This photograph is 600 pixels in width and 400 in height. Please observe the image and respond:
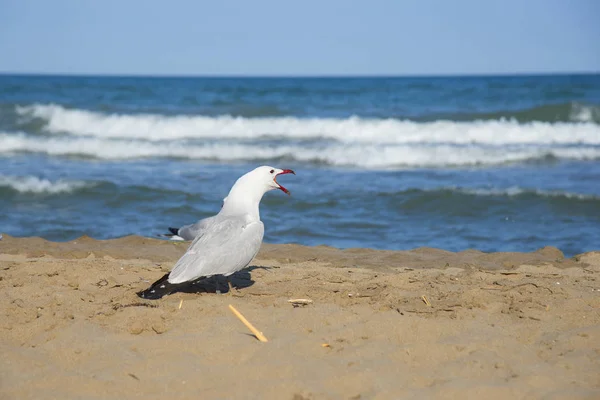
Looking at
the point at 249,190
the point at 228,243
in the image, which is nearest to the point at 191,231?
the point at 249,190

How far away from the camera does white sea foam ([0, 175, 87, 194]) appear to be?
1059 cm

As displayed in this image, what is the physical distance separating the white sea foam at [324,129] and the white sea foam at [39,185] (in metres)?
9.09

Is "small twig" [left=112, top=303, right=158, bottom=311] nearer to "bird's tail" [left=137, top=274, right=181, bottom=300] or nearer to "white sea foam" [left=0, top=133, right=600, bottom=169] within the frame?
"bird's tail" [left=137, top=274, right=181, bottom=300]

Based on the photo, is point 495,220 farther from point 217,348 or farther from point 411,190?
point 217,348

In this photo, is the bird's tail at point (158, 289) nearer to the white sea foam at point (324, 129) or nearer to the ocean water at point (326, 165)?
the ocean water at point (326, 165)

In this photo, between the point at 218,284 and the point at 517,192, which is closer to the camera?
the point at 218,284

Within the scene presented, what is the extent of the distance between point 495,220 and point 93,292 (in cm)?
592

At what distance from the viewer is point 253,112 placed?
2477cm

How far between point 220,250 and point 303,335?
3.30 feet

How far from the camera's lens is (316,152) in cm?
1581

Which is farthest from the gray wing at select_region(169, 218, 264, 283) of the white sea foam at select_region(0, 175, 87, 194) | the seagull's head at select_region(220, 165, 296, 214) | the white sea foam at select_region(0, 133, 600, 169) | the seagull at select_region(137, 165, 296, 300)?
the white sea foam at select_region(0, 133, 600, 169)

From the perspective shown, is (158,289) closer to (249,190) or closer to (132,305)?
(132,305)

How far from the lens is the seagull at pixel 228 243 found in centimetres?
434

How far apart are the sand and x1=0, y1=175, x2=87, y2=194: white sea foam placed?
205 inches
